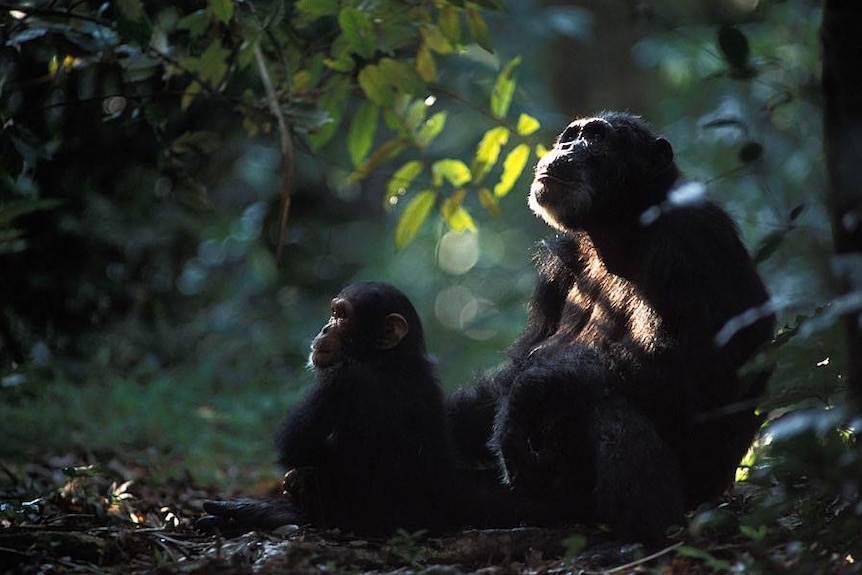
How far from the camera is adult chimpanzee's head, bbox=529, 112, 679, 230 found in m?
5.00

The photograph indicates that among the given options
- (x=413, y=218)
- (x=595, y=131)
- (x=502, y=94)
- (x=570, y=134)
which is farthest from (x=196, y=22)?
(x=595, y=131)

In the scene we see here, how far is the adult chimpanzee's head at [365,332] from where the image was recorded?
4.93 metres

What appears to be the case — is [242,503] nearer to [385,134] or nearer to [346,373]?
[346,373]

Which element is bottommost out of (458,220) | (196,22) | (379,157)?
(458,220)

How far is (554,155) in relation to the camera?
5219 mm

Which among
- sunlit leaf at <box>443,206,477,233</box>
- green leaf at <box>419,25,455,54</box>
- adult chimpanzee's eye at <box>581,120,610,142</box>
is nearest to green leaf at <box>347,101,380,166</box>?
green leaf at <box>419,25,455,54</box>

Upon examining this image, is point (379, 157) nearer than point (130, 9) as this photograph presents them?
No

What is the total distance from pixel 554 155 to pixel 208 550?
245 centimetres

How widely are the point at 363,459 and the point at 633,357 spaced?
124 centimetres

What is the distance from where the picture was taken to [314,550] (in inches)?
162

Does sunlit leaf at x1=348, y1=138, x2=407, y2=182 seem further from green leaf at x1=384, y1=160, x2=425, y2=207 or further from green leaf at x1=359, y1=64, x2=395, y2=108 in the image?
green leaf at x1=359, y1=64, x2=395, y2=108

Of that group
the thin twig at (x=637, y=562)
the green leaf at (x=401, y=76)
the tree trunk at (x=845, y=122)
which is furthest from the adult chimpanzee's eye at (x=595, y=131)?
the thin twig at (x=637, y=562)

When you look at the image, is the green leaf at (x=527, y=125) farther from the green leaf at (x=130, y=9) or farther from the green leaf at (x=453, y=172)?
the green leaf at (x=130, y=9)

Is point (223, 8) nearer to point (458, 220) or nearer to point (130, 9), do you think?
point (130, 9)
